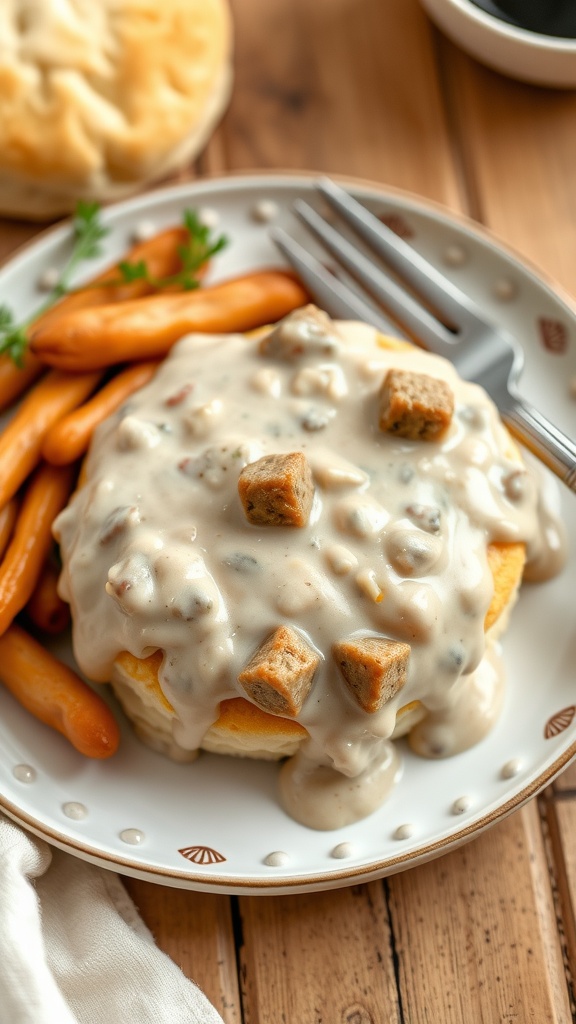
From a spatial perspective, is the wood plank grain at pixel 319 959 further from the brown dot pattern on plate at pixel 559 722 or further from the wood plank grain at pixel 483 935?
the brown dot pattern on plate at pixel 559 722

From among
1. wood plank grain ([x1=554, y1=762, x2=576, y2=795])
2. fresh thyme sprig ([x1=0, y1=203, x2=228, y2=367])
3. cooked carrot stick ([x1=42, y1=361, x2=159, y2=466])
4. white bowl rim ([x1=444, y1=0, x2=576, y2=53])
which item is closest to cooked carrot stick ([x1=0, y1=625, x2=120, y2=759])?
cooked carrot stick ([x1=42, y1=361, x2=159, y2=466])

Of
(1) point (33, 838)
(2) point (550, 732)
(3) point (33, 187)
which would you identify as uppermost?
(3) point (33, 187)

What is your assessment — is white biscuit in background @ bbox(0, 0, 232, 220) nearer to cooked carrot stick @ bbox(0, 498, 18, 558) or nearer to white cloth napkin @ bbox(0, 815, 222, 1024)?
cooked carrot stick @ bbox(0, 498, 18, 558)

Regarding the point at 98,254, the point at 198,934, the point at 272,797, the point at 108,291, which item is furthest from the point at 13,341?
the point at 198,934

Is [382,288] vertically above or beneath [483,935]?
above

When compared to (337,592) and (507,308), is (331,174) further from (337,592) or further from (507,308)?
(337,592)

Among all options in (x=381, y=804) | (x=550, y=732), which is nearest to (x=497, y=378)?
(x=550, y=732)

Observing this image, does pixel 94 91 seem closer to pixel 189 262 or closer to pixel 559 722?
pixel 189 262
